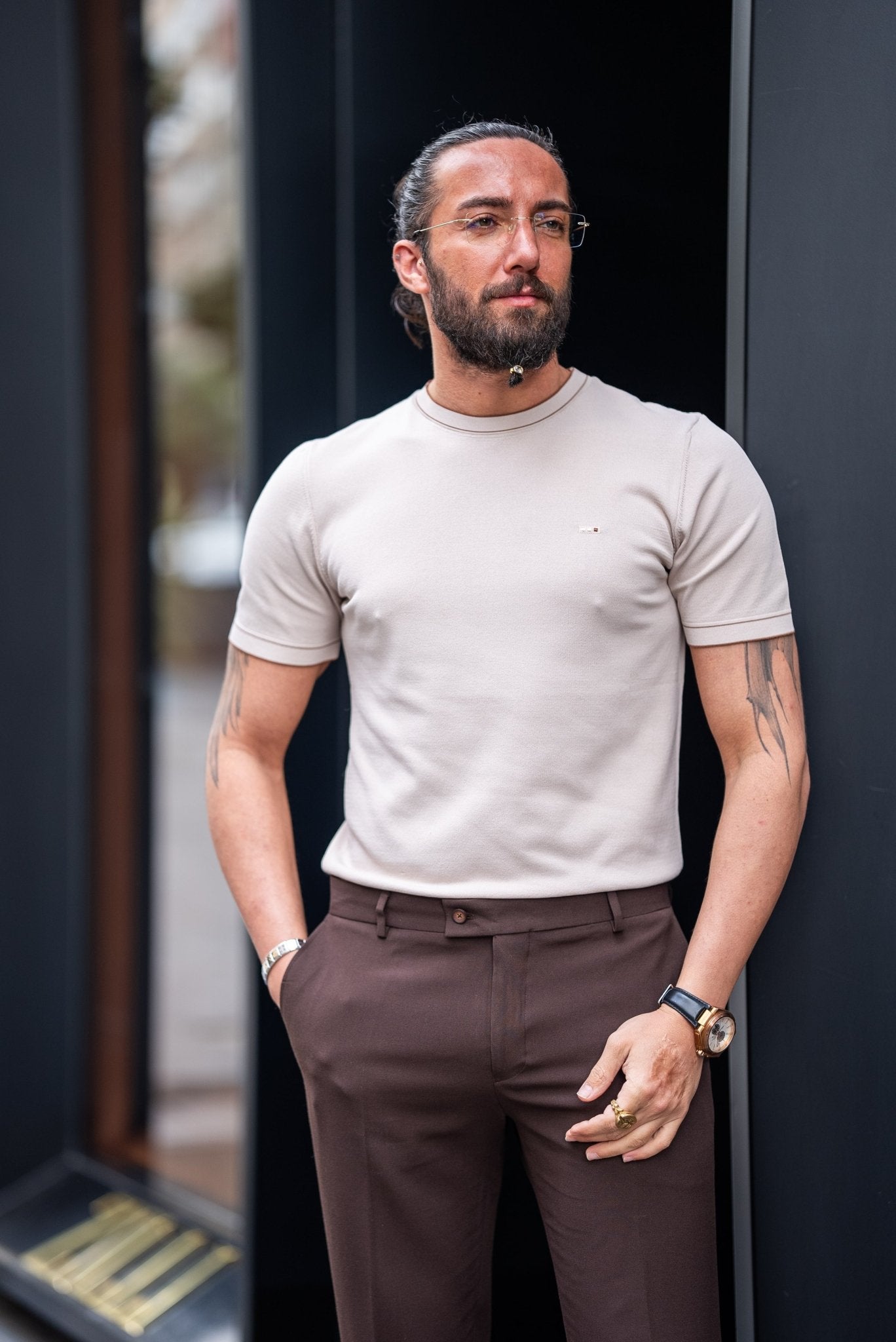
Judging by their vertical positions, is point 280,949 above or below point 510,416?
below

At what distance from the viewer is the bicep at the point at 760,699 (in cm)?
135

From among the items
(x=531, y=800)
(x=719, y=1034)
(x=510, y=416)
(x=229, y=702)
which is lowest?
(x=719, y=1034)

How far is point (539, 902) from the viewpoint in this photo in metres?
1.39

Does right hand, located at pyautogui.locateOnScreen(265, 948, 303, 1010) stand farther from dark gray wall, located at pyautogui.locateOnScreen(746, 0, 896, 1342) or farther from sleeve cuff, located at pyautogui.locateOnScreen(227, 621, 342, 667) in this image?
dark gray wall, located at pyautogui.locateOnScreen(746, 0, 896, 1342)

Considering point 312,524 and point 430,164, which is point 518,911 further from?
point 430,164

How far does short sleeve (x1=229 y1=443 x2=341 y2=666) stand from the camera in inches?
61.0

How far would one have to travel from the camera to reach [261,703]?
163cm

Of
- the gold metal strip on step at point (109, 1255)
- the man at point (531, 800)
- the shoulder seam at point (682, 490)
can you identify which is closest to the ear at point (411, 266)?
the man at point (531, 800)

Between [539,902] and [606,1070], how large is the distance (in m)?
0.20

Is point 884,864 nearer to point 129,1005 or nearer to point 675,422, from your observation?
point 675,422

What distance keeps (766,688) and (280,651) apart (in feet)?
2.16

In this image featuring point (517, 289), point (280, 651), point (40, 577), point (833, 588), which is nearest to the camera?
point (517, 289)

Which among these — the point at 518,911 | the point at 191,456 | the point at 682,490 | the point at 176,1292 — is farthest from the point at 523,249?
the point at 191,456

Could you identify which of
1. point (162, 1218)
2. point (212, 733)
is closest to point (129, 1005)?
point (162, 1218)
